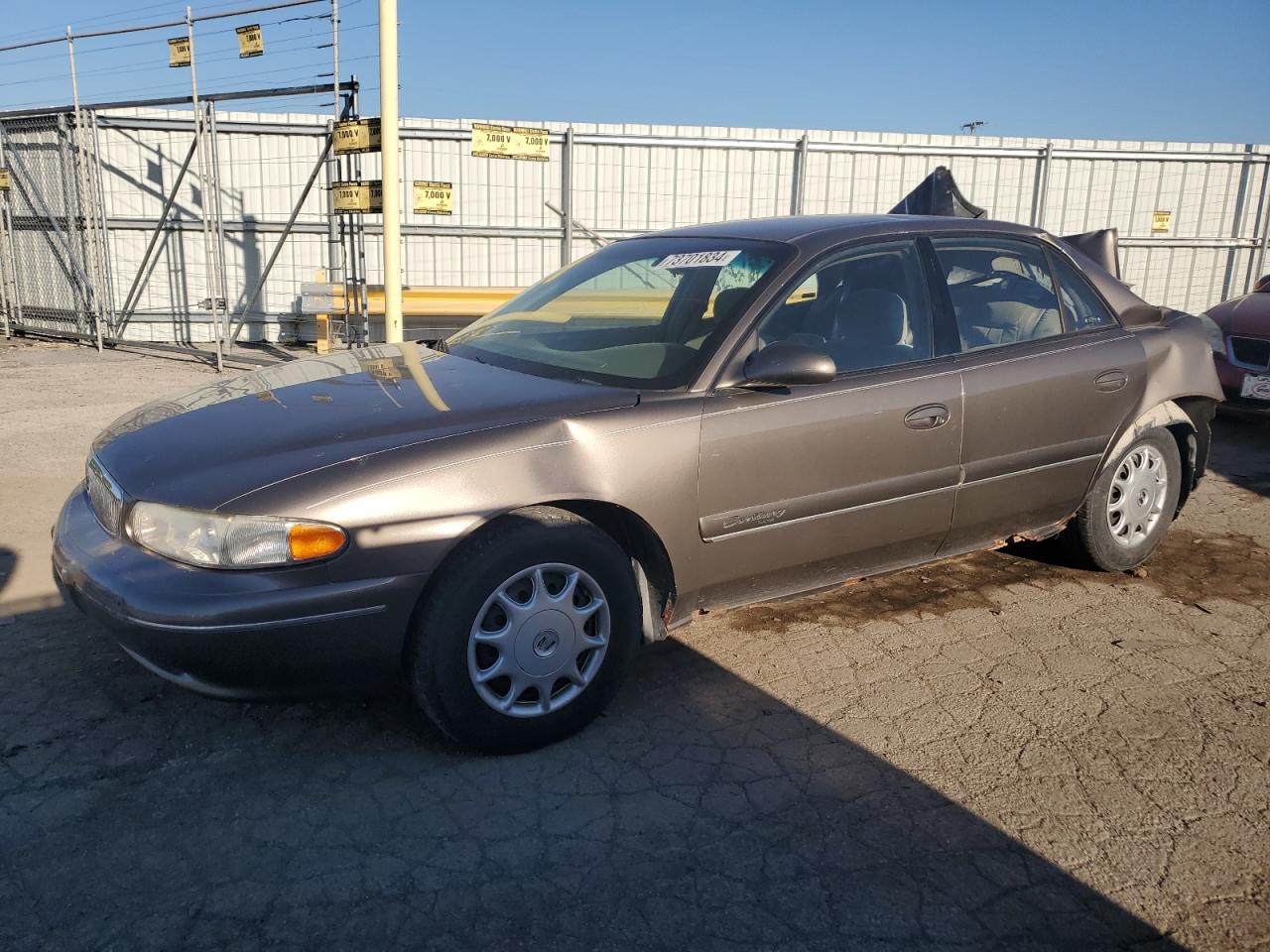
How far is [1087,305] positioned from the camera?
4.28m

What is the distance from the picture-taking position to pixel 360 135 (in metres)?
8.44

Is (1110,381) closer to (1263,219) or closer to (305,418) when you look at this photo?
(305,418)

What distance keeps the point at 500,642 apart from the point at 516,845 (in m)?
0.56

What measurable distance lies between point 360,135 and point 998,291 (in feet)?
20.4

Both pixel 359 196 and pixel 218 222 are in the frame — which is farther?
pixel 218 222

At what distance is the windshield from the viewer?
335 centimetres

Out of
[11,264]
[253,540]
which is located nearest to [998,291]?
[253,540]

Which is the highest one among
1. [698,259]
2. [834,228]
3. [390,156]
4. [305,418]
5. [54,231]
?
[390,156]

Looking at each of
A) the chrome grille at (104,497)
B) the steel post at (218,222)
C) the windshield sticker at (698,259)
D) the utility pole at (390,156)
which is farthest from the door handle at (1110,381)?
the steel post at (218,222)

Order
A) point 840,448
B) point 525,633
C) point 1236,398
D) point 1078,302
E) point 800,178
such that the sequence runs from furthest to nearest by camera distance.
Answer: point 800,178
point 1236,398
point 1078,302
point 840,448
point 525,633

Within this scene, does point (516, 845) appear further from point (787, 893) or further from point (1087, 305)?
point (1087, 305)

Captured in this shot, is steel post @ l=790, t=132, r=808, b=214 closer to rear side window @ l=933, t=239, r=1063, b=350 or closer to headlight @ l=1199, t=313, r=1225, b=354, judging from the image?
headlight @ l=1199, t=313, r=1225, b=354

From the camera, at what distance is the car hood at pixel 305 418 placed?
8.83 feet

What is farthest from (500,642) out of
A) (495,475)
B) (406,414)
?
(406,414)
